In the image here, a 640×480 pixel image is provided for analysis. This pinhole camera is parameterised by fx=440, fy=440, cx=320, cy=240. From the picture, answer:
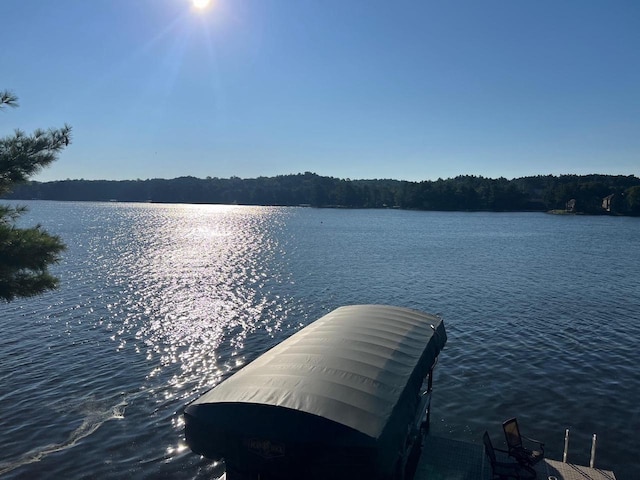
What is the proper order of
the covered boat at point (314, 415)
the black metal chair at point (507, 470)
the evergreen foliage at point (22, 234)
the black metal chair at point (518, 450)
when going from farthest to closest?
the evergreen foliage at point (22, 234) < the black metal chair at point (518, 450) < the black metal chair at point (507, 470) < the covered boat at point (314, 415)

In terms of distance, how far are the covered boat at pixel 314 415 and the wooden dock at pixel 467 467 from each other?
1.38 metres

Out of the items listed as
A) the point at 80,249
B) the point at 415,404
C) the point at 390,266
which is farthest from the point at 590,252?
the point at 80,249

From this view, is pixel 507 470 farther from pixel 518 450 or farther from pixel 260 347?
pixel 260 347

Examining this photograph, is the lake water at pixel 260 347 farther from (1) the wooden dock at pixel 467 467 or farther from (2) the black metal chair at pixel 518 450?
(2) the black metal chair at pixel 518 450

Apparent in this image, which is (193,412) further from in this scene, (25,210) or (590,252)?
(590,252)

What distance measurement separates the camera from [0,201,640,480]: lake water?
16.7 metres

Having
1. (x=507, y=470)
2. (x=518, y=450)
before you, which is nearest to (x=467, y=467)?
(x=507, y=470)

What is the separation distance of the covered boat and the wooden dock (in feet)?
4.52

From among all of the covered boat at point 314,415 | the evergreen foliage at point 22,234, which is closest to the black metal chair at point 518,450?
the covered boat at point 314,415

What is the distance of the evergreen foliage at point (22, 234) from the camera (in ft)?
48.9

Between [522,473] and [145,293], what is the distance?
36.8 meters

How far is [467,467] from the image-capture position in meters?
12.1

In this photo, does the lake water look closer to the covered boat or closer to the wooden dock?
the wooden dock

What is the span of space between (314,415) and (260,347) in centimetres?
1919
